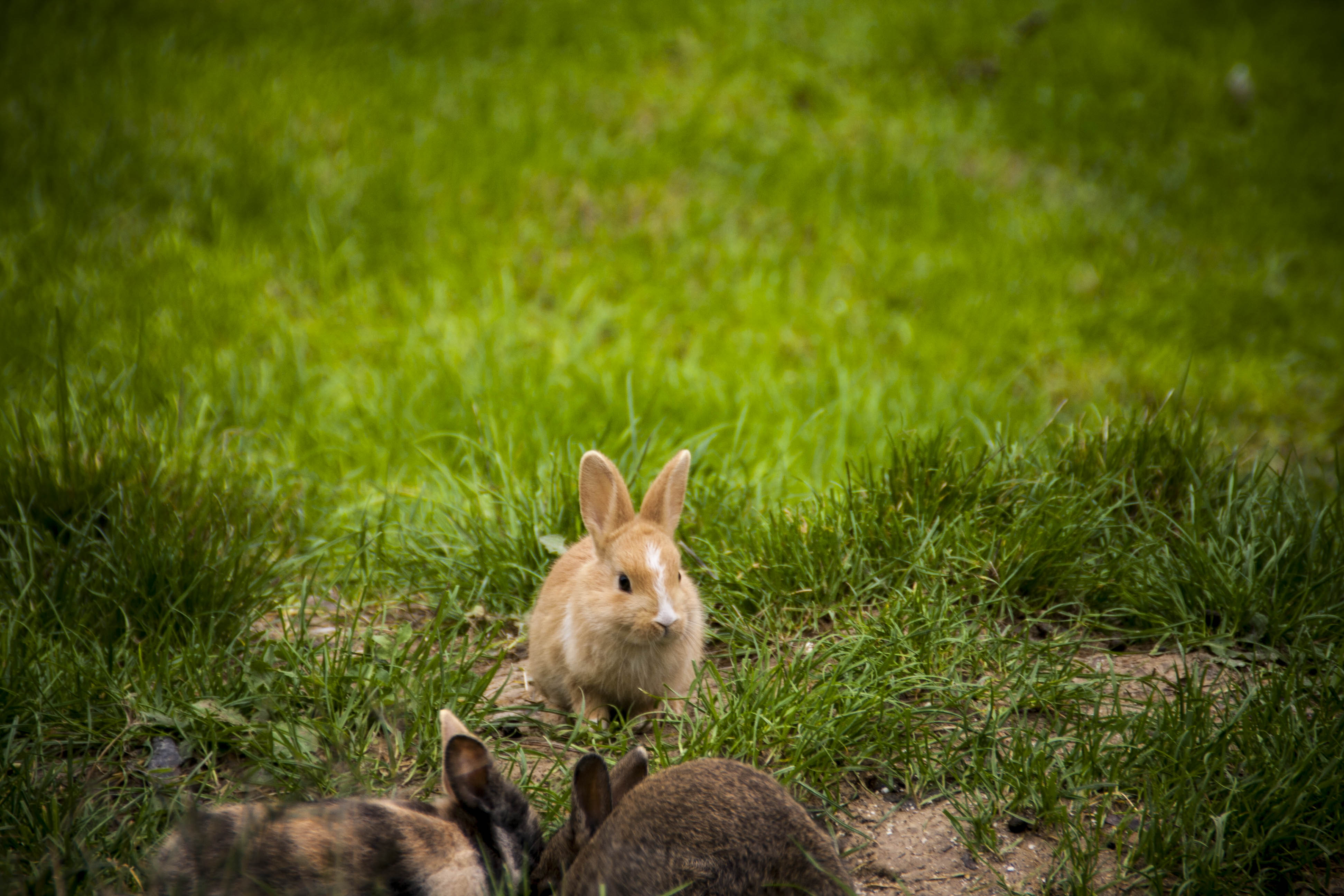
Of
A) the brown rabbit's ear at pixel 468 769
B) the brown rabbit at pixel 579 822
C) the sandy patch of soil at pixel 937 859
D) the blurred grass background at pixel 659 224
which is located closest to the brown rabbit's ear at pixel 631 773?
the brown rabbit at pixel 579 822

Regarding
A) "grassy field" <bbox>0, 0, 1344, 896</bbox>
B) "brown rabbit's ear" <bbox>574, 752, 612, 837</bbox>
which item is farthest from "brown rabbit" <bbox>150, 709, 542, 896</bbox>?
"grassy field" <bbox>0, 0, 1344, 896</bbox>

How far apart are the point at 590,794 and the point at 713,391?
295 centimetres

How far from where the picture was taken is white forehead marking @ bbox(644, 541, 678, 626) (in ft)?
9.46

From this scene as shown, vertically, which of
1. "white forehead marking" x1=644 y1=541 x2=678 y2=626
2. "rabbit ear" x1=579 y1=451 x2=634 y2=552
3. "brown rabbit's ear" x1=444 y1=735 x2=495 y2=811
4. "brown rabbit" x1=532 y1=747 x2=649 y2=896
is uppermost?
"rabbit ear" x1=579 y1=451 x2=634 y2=552

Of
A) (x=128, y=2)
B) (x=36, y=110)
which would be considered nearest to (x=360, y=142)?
(x=36, y=110)

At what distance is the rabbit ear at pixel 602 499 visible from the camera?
3.21 m

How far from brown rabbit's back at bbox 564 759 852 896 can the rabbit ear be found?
1086mm

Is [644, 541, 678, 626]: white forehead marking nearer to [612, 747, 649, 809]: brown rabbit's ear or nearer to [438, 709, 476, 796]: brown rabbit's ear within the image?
[612, 747, 649, 809]: brown rabbit's ear

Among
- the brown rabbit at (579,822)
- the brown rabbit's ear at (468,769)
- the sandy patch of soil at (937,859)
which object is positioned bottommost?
the sandy patch of soil at (937,859)

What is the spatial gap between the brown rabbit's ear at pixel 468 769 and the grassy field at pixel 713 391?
12.9 inches

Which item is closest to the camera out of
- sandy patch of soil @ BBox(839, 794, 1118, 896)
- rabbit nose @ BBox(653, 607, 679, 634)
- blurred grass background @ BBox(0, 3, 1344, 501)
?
sandy patch of soil @ BBox(839, 794, 1118, 896)

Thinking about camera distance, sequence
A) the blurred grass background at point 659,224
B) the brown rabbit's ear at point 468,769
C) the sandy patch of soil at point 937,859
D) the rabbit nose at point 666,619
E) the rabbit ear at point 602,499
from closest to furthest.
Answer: the brown rabbit's ear at point 468,769 → the sandy patch of soil at point 937,859 → the rabbit nose at point 666,619 → the rabbit ear at point 602,499 → the blurred grass background at point 659,224

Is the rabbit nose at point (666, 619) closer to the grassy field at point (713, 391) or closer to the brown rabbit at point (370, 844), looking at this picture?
Answer: the grassy field at point (713, 391)

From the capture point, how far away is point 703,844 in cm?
217
